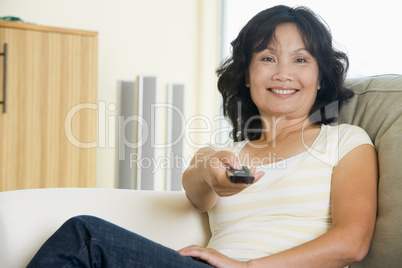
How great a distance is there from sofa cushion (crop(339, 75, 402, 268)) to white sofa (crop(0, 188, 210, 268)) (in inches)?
20.0

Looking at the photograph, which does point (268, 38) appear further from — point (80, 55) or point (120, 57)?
point (120, 57)

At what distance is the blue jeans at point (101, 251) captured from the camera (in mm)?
1052

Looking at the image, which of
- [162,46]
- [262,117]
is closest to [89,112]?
[162,46]

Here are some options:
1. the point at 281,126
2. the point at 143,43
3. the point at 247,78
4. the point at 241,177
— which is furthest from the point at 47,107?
the point at 241,177

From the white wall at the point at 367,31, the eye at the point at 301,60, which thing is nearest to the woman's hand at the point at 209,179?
the eye at the point at 301,60

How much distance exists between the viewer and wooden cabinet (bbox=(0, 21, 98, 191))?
2814mm

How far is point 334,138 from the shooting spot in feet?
4.32

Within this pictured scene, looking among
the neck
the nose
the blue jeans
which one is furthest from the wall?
the blue jeans

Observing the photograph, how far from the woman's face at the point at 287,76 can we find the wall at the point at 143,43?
2.24 meters

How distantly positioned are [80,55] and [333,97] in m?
1.91

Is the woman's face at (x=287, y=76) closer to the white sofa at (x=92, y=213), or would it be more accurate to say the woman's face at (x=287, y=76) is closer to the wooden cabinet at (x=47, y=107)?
the white sofa at (x=92, y=213)

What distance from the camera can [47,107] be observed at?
2.91m

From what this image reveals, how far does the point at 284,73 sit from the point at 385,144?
14.4 inches

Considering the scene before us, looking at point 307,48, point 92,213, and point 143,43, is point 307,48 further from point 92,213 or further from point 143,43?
point 143,43
